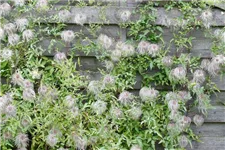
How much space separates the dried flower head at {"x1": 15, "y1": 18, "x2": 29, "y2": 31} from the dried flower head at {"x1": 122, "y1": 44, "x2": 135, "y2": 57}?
78 centimetres

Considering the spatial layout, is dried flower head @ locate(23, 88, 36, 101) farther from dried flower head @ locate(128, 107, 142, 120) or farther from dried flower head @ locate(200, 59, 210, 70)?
dried flower head @ locate(200, 59, 210, 70)

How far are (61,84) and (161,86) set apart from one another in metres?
0.80

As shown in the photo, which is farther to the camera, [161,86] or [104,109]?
[161,86]

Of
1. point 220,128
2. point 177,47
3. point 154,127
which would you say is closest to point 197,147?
point 220,128

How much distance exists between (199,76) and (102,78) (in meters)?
0.75

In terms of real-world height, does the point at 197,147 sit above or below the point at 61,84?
below

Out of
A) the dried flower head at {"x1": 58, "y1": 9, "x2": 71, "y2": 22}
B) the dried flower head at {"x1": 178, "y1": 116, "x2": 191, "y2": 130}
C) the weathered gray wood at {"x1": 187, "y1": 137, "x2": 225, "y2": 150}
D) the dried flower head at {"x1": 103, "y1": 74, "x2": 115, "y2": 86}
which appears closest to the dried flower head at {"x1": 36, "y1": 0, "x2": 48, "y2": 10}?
the dried flower head at {"x1": 58, "y1": 9, "x2": 71, "y2": 22}

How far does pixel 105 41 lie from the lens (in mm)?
3135

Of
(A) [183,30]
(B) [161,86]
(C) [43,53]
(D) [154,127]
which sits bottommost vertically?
(D) [154,127]

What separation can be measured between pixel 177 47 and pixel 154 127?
0.68m

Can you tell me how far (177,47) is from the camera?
327 centimetres

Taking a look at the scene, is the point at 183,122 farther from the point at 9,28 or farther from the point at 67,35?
the point at 9,28

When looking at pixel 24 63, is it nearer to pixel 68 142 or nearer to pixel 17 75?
pixel 17 75

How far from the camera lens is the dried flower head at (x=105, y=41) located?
10.3 feet
